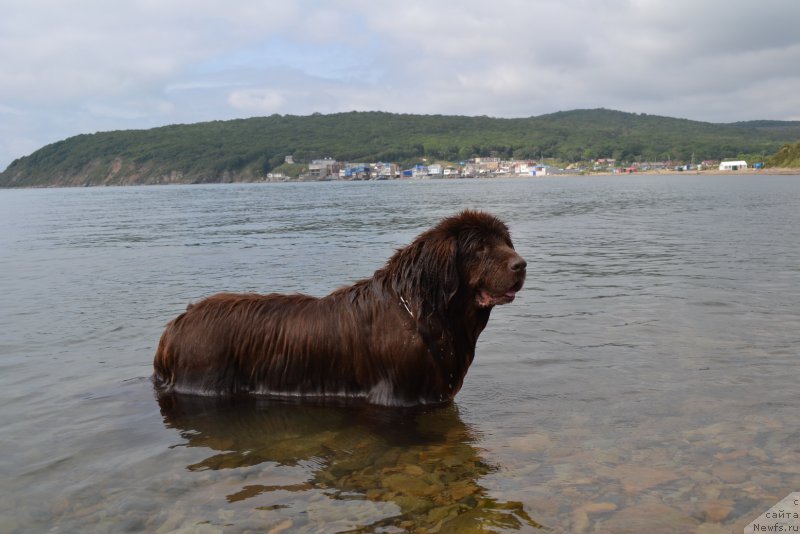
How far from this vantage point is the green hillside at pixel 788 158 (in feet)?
539

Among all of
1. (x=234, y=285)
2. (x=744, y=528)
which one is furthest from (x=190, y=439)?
(x=234, y=285)

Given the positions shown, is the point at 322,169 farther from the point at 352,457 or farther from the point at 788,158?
the point at 352,457

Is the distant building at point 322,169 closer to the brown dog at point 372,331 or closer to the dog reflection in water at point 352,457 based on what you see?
the brown dog at point 372,331

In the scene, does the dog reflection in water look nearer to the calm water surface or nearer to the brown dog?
the calm water surface

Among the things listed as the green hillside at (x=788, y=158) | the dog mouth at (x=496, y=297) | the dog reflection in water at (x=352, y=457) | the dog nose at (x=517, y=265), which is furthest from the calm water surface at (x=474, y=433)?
the green hillside at (x=788, y=158)

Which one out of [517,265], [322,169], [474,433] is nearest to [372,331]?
[474,433]

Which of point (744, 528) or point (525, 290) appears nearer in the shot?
point (744, 528)

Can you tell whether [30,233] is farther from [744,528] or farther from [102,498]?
[744,528]

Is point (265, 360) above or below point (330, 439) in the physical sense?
above

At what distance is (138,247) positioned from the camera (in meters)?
24.4

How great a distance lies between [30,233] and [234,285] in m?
23.2

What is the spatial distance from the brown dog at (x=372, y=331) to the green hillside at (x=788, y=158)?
181 metres

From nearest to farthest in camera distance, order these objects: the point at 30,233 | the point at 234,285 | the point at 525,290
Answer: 1. the point at 525,290
2. the point at 234,285
3. the point at 30,233

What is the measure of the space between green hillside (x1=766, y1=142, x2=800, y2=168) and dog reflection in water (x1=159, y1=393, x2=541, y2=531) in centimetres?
18191
